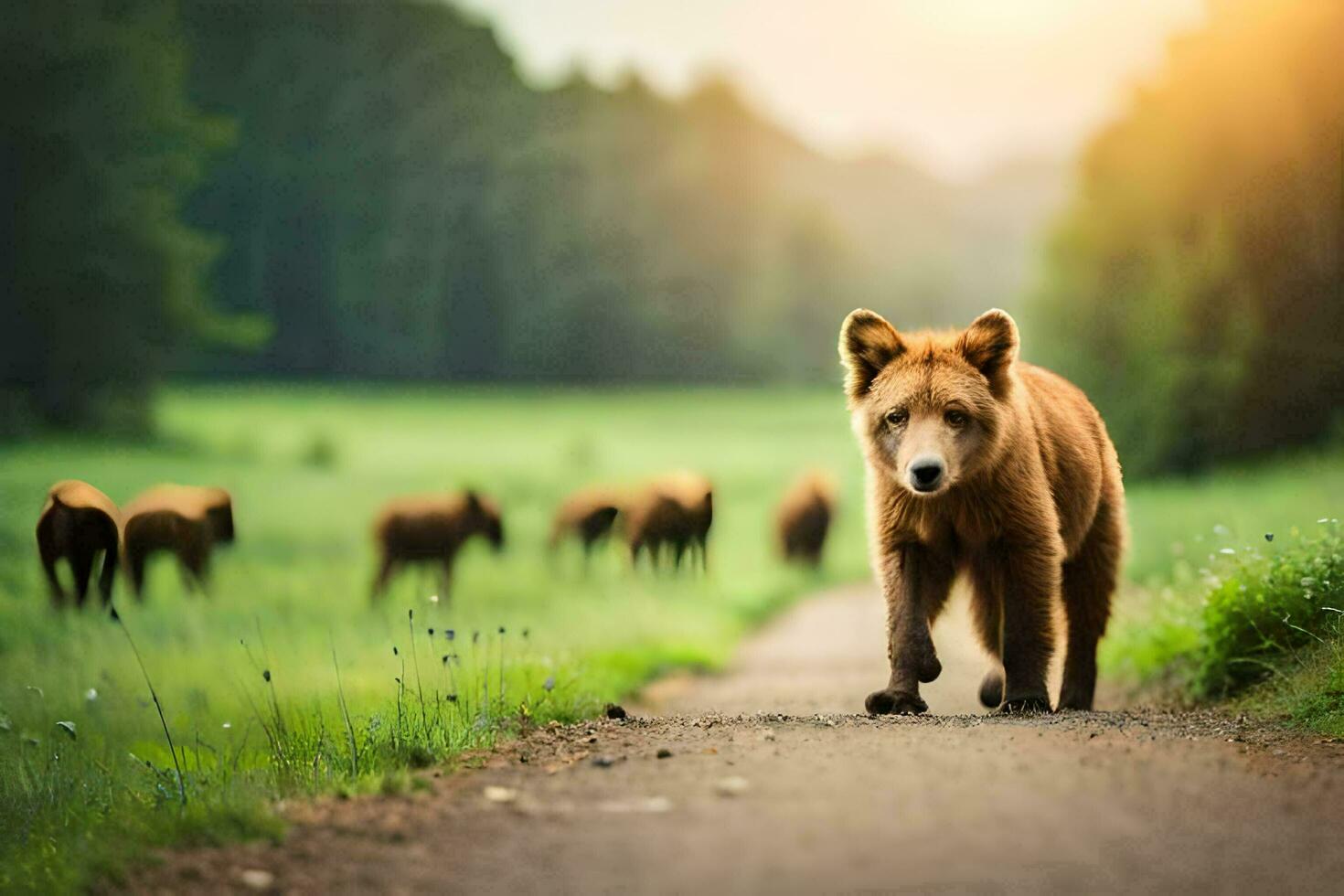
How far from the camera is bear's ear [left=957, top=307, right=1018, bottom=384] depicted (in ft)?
23.7

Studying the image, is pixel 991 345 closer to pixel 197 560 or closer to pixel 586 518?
pixel 586 518

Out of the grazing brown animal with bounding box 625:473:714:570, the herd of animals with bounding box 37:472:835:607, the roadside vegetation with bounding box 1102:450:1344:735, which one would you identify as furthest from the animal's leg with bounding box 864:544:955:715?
the grazing brown animal with bounding box 625:473:714:570

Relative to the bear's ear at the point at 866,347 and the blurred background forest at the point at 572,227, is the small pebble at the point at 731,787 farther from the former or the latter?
the blurred background forest at the point at 572,227

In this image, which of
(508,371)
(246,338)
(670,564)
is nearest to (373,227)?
(508,371)

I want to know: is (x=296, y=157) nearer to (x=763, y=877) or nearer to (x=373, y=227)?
(x=373, y=227)

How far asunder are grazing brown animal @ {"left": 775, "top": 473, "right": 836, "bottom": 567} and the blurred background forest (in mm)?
5930

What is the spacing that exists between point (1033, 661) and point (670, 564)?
9037mm

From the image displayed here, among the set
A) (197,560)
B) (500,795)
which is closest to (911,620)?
(500,795)

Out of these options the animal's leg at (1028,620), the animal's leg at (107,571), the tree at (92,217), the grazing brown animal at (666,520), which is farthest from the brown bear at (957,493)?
the tree at (92,217)

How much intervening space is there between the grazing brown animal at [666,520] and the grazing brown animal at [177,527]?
4.73m

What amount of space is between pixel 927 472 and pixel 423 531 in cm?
1151

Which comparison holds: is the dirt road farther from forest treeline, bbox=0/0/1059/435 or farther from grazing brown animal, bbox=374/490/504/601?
forest treeline, bbox=0/0/1059/435

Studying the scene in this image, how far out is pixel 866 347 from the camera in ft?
24.5

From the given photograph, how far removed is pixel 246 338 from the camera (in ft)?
99.8
